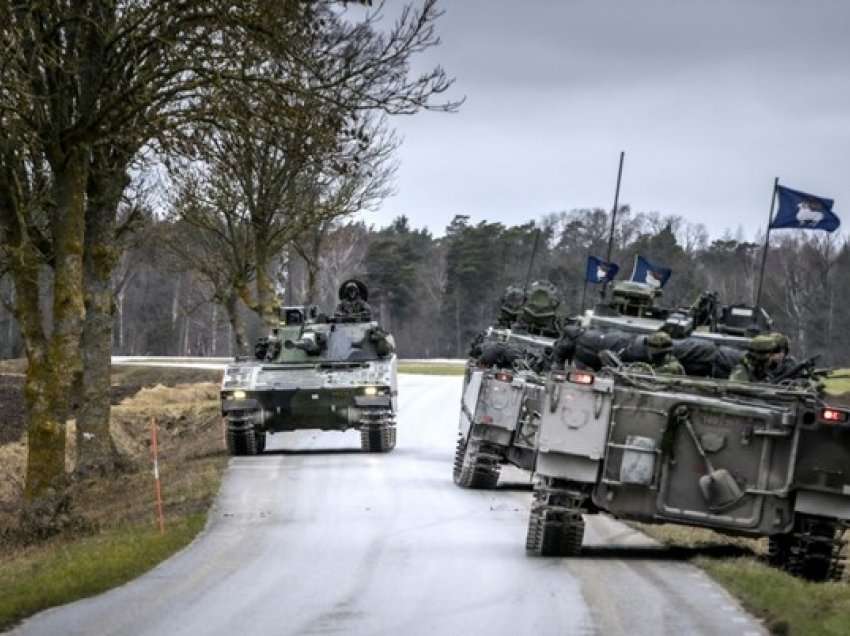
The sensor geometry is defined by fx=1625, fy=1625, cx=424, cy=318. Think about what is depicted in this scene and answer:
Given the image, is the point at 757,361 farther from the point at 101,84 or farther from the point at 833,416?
→ the point at 101,84

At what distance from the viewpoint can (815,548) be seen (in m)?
13.2

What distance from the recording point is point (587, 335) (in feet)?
54.9

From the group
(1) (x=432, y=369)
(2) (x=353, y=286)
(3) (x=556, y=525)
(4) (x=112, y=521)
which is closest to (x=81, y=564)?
(3) (x=556, y=525)

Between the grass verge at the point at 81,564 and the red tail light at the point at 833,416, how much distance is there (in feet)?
18.5

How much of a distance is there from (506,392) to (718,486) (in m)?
5.96

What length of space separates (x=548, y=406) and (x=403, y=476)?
28.5 ft

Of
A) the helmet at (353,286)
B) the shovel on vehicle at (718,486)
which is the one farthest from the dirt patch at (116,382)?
the shovel on vehicle at (718,486)

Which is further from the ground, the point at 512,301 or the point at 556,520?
the point at 512,301

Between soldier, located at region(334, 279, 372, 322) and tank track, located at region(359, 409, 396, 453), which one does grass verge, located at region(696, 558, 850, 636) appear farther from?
soldier, located at region(334, 279, 372, 322)

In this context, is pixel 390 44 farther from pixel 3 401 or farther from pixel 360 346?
pixel 3 401

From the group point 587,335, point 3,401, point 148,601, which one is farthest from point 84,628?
point 3,401

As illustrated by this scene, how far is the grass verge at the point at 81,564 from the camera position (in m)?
12.0

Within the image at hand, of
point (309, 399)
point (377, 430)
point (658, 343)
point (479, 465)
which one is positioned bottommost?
point (377, 430)

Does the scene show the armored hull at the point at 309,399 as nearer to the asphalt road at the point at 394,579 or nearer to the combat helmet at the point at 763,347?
the asphalt road at the point at 394,579
